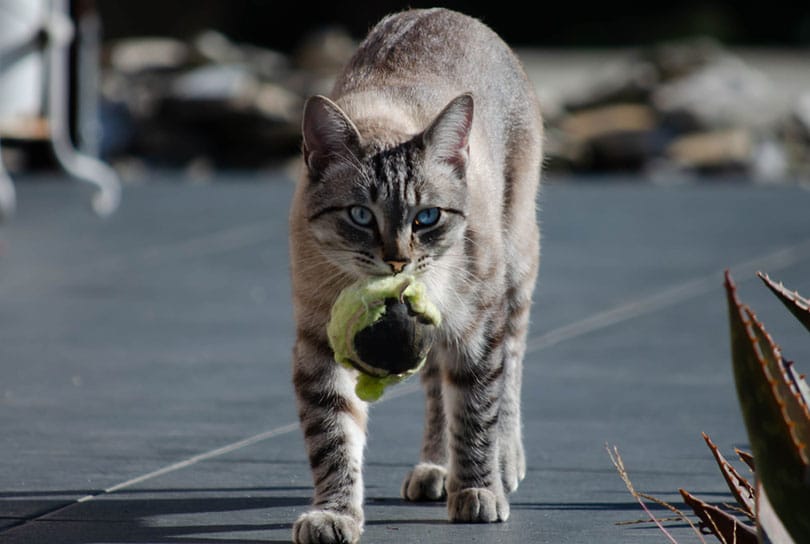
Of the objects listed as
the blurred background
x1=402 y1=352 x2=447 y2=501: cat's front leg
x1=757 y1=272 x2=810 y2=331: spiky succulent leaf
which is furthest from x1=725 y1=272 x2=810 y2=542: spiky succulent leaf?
the blurred background

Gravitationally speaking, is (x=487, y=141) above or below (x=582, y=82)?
above

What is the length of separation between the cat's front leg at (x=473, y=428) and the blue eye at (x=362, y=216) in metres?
0.53

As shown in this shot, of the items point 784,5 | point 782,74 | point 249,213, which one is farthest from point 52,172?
point 784,5

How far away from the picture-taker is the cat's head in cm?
353

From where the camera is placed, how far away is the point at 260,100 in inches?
719

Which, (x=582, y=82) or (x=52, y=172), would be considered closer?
(x=52, y=172)

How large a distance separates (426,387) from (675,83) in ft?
50.1

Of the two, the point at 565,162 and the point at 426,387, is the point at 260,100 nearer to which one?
the point at 565,162

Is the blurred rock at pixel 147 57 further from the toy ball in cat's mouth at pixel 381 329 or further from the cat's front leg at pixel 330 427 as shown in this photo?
the toy ball in cat's mouth at pixel 381 329

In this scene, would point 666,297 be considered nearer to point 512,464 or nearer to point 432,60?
point 432,60

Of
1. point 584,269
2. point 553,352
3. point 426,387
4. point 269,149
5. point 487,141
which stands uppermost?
point 487,141

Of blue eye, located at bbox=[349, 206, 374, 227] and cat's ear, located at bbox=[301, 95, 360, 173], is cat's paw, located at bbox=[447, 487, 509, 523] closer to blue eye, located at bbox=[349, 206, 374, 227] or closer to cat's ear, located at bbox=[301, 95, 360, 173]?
blue eye, located at bbox=[349, 206, 374, 227]

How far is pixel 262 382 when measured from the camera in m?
5.66

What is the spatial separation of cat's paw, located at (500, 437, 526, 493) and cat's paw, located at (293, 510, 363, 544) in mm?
702
